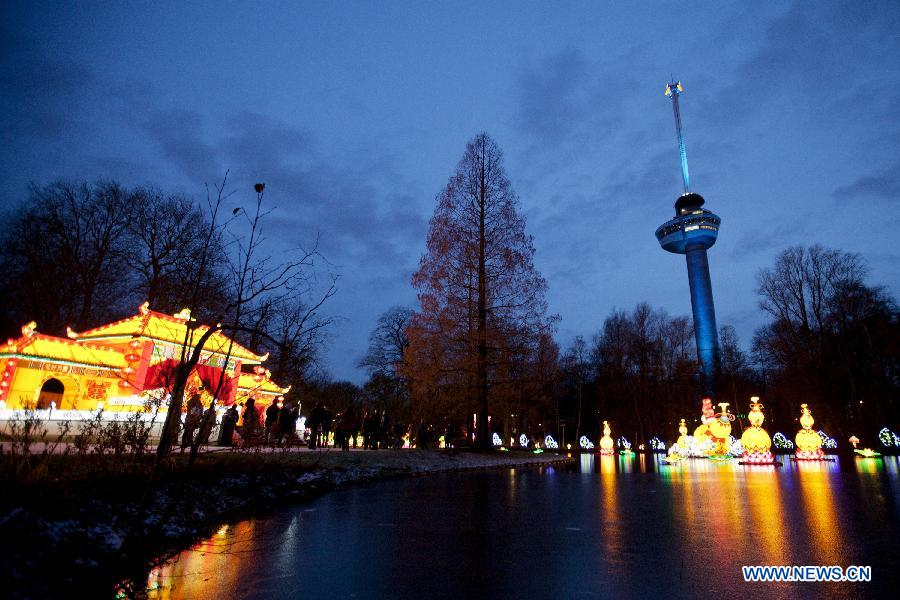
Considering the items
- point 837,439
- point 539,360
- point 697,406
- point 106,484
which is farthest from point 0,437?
point 697,406

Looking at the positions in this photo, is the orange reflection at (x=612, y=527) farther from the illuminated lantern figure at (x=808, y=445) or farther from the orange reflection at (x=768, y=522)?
the illuminated lantern figure at (x=808, y=445)

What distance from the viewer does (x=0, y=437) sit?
10.6 m

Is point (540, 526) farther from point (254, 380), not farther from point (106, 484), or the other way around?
point (254, 380)

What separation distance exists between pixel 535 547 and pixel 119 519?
3.80 metres

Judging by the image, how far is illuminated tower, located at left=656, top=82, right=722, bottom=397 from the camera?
279ft

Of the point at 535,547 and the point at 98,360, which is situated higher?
the point at 98,360

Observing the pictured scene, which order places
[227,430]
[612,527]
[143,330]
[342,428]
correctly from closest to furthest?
[612,527] < [227,430] < [143,330] < [342,428]

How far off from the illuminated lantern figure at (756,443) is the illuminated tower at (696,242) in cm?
6424

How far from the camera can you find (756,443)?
18625mm

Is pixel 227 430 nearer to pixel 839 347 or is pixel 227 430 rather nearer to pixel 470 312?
pixel 470 312

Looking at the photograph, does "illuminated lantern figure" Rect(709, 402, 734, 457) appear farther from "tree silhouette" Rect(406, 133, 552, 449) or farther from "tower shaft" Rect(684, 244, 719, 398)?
"tower shaft" Rect(684, 244, 719, 398)

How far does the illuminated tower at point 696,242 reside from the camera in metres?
84.9

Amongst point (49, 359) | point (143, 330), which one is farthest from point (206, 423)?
point (49, 359)

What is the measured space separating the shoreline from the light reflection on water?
0.30 m
